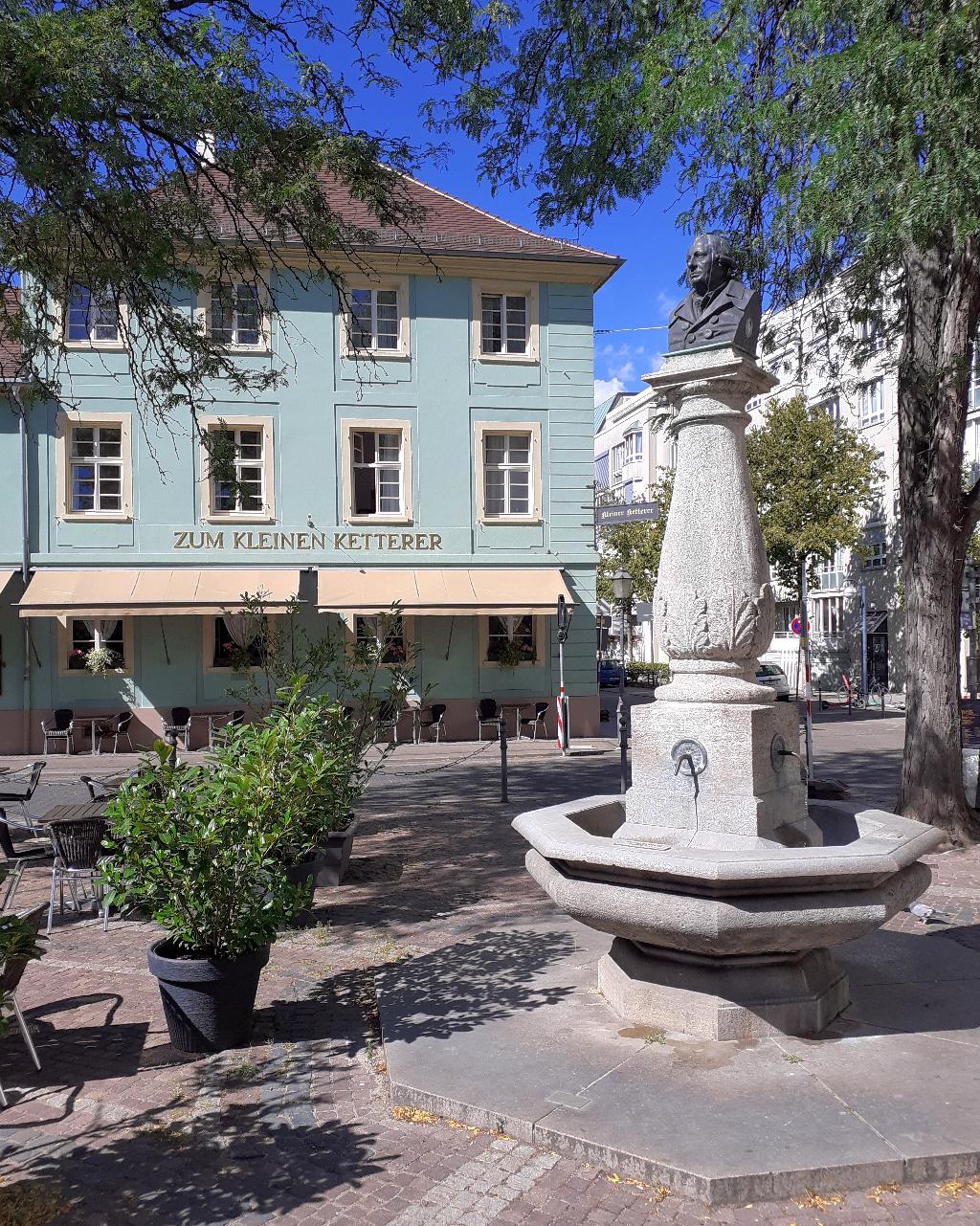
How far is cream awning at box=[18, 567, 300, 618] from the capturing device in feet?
64.4

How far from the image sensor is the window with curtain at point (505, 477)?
22438 mm

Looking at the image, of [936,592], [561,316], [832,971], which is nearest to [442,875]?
[832,971]

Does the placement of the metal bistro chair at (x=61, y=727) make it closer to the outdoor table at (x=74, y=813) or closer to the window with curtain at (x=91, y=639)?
the window with curtain at (x=91, y=639)

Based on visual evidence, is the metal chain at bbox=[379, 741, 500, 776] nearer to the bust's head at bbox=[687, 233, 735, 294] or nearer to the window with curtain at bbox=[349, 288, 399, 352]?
the window with curtain at bbox=[349, 288, 399, 352]

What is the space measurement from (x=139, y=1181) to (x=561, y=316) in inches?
818

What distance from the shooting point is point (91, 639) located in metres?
21.1

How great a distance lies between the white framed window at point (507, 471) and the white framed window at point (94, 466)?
7.30 m

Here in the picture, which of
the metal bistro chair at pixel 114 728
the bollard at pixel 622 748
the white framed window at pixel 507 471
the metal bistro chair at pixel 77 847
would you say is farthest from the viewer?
the white framed window at pixel 507 471

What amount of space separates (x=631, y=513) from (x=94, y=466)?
1137 cm

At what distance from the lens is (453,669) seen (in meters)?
22.1

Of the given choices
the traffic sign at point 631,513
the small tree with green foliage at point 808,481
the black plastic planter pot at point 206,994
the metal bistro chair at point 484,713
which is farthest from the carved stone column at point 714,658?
the small tree with green foliage at point 808,481

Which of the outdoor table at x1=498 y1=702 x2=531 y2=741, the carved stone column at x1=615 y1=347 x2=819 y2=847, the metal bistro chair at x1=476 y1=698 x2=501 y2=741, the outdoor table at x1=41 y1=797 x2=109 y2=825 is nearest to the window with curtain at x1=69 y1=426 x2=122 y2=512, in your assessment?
the metal bistro chair at x1=476 y1=698 x2=501 y2=741

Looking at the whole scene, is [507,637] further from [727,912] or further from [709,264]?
[727,912]

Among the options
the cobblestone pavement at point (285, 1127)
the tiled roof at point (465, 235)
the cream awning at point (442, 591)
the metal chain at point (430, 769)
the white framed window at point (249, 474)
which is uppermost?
the tiled roof at point (465, 235)
